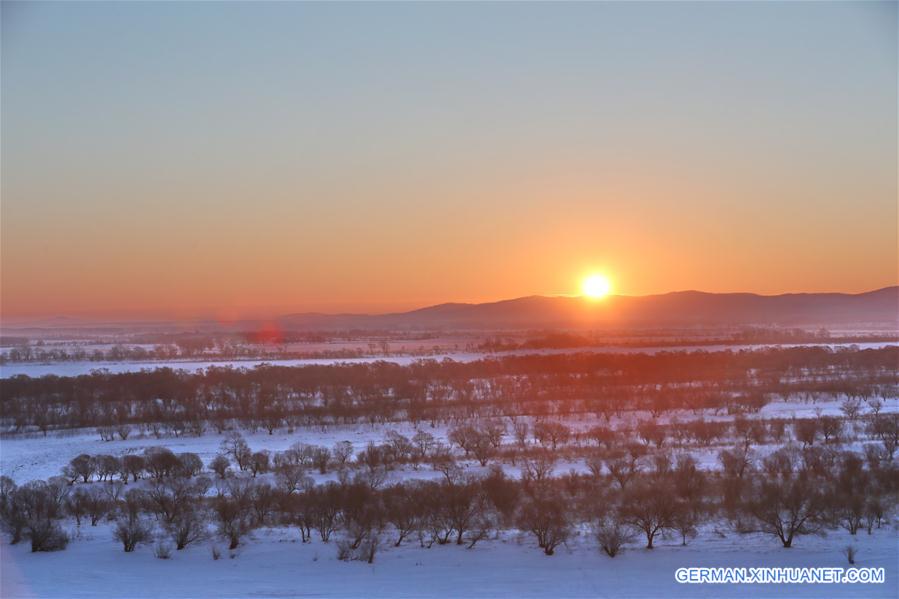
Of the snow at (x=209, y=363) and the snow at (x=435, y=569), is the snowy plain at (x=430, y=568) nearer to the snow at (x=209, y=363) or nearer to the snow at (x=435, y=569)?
the snow at (x=435, y=569)

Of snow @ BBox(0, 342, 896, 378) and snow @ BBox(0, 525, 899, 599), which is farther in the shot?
snow @ BBox(0, 342, 896, 378)

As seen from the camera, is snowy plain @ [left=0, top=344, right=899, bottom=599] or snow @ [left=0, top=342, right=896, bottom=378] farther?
snow @ [left=0, top=342, right=896, bottom=378]

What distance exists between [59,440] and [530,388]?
31.5 m

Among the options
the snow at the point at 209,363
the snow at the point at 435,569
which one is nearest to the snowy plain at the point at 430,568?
the snow at the point at 435,569

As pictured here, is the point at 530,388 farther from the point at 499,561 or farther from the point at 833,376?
the point at 499,561

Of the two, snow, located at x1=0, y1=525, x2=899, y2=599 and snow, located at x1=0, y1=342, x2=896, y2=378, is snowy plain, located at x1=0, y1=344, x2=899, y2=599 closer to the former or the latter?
snow, located at x1=0, y1=525, x2=899, y2=599

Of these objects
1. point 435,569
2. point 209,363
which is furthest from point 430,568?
point 209,363

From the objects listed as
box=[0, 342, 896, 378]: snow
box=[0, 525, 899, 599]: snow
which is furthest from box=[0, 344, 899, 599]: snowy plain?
box=[0, 342, 896, 378]: snow

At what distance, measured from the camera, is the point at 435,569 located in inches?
744

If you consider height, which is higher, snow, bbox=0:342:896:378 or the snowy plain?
snow, bbox=0:342:896:378

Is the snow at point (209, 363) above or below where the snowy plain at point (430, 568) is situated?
above

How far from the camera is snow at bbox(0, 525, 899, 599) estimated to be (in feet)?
A: 57.2

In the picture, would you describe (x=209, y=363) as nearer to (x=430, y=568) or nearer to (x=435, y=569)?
(x=430, y=568)

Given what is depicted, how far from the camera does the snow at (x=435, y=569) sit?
17422mm
